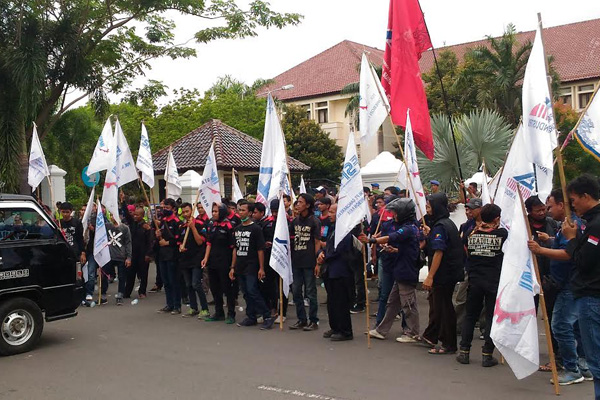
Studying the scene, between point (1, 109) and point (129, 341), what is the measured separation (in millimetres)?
11801

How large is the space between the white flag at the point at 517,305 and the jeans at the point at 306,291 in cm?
368

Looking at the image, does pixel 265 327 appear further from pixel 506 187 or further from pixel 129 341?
pixel 506 187

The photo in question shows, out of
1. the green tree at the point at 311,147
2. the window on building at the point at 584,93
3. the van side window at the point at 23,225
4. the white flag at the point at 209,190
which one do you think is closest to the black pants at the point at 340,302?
the white flag at the point at 209,190

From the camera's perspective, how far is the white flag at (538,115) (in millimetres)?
6355

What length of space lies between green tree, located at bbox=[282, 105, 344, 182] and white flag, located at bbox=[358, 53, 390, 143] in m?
32.4

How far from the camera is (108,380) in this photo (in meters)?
6.94

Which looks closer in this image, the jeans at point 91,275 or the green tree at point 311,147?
the jeans at point 91,275

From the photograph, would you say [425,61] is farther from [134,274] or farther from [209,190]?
[209,190]

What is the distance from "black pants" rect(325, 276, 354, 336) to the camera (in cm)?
865

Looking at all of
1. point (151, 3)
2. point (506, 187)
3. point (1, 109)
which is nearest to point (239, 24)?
point (151, 3)

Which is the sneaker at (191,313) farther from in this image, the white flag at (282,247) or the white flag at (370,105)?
the white flag at (370,105)

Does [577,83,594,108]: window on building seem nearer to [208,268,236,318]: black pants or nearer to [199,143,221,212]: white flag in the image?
[199,143,221,212]: white flag

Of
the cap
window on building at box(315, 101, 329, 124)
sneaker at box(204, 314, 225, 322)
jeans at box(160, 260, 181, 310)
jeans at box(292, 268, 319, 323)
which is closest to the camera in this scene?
the cap

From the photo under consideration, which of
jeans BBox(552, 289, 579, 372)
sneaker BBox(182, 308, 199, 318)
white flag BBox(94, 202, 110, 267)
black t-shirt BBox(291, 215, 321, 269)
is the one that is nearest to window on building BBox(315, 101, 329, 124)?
white flag BBox(94, 202, 110, 267)
